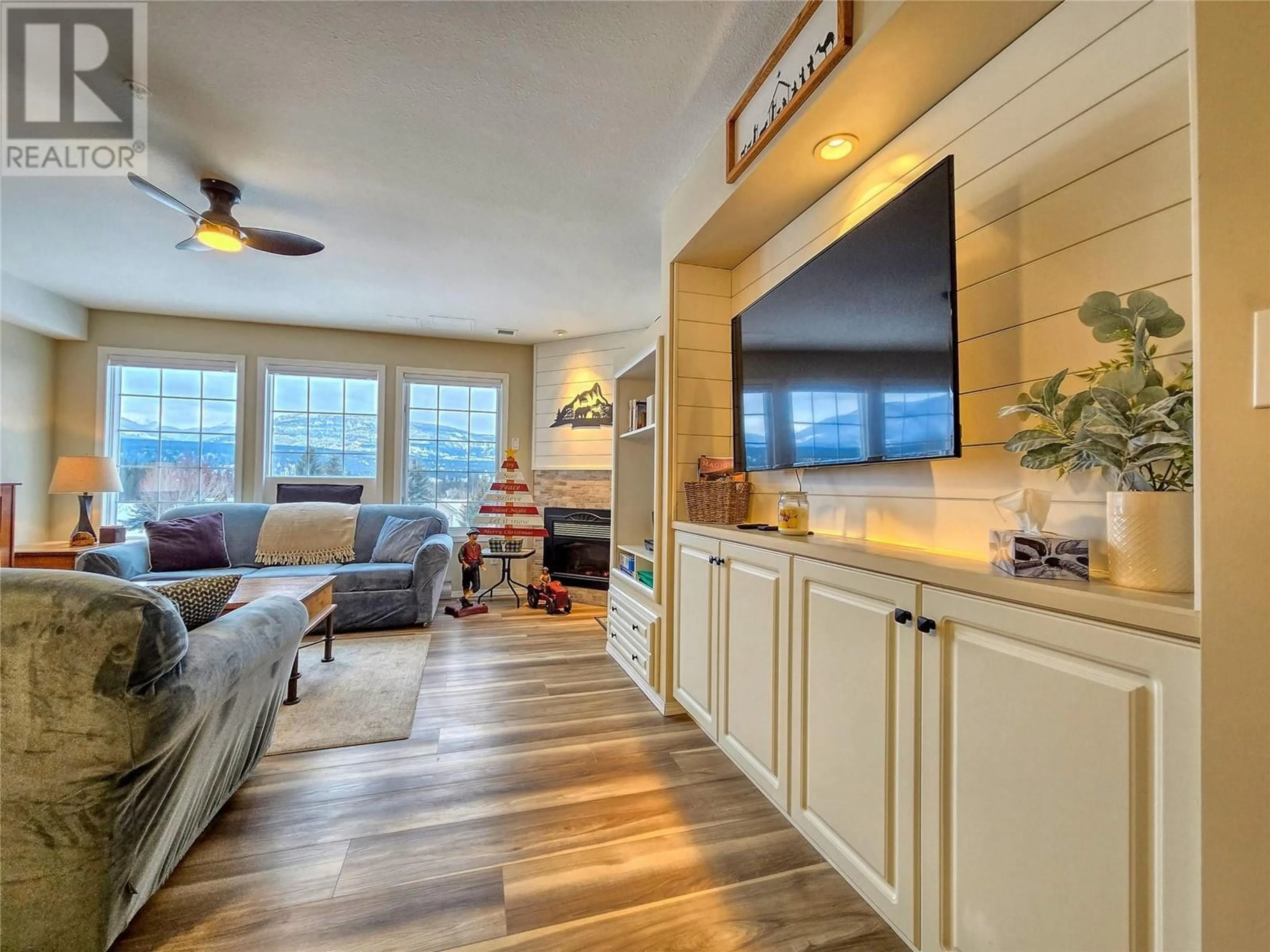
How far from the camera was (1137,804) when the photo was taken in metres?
0.74

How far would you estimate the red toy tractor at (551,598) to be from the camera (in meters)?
4.45

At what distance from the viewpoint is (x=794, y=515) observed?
1750 millimetres

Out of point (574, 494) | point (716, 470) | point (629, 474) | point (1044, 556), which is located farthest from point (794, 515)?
point (574, 494)

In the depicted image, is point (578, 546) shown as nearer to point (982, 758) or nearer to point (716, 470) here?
point (716, 470)

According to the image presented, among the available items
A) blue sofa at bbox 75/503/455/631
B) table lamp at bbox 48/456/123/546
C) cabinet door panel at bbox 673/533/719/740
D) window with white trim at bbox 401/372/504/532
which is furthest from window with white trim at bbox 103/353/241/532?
cabinet door panel at bbox 673/533/719/740

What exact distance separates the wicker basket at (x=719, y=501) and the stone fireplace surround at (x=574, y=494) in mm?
2589

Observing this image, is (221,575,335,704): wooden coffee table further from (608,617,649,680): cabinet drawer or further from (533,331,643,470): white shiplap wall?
(533,331,643,470): white shiplap wall

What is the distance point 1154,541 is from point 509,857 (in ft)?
5.61

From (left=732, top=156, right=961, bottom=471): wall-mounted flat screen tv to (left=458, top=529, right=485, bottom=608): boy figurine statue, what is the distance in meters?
3.27

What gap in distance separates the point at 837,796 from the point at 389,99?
2.75 metres

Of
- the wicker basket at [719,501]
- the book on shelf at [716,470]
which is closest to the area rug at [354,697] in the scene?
the wicker basket at [719,501]

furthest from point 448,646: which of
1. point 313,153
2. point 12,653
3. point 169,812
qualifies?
point 313,153

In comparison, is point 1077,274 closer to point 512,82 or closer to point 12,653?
point 512,82

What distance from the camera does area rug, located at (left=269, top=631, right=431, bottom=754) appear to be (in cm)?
218
